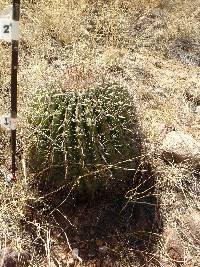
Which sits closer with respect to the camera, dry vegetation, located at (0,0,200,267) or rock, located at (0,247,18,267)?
rock, located at (0,247,18,267)

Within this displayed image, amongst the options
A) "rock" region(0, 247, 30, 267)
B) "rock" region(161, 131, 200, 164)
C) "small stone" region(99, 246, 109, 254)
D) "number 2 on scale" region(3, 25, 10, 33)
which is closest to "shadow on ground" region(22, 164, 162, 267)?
"small stone" region(99, 246, 109, 254)

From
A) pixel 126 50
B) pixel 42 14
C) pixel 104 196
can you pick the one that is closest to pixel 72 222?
pixel 104 196

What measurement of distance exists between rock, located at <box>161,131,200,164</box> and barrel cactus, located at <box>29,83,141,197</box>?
0.50 m

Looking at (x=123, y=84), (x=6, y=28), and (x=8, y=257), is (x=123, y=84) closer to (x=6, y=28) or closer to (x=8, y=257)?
(x=6, y=28)

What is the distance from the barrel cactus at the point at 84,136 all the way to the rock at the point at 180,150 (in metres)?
0.50

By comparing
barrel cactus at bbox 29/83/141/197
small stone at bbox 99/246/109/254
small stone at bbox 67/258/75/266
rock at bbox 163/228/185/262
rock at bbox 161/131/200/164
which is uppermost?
barrel cactus at bbox 29/83/141/197

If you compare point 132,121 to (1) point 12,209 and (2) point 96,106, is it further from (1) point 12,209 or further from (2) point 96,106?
(1) point 12,209

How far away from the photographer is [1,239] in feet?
9.45

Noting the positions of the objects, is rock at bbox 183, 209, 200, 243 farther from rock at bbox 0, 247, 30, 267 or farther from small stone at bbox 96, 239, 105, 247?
rock at bbox 0, 247, 30, 267

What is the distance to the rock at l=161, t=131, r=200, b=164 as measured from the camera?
3.41 m

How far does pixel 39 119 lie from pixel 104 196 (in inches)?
24.4

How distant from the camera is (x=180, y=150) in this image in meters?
3.41

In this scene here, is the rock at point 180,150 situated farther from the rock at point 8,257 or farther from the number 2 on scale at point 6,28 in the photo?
the number 2 on scale at point 6,28

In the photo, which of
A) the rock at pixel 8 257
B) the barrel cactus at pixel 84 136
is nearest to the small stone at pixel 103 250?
the barrel cactus at pixel 84 136
